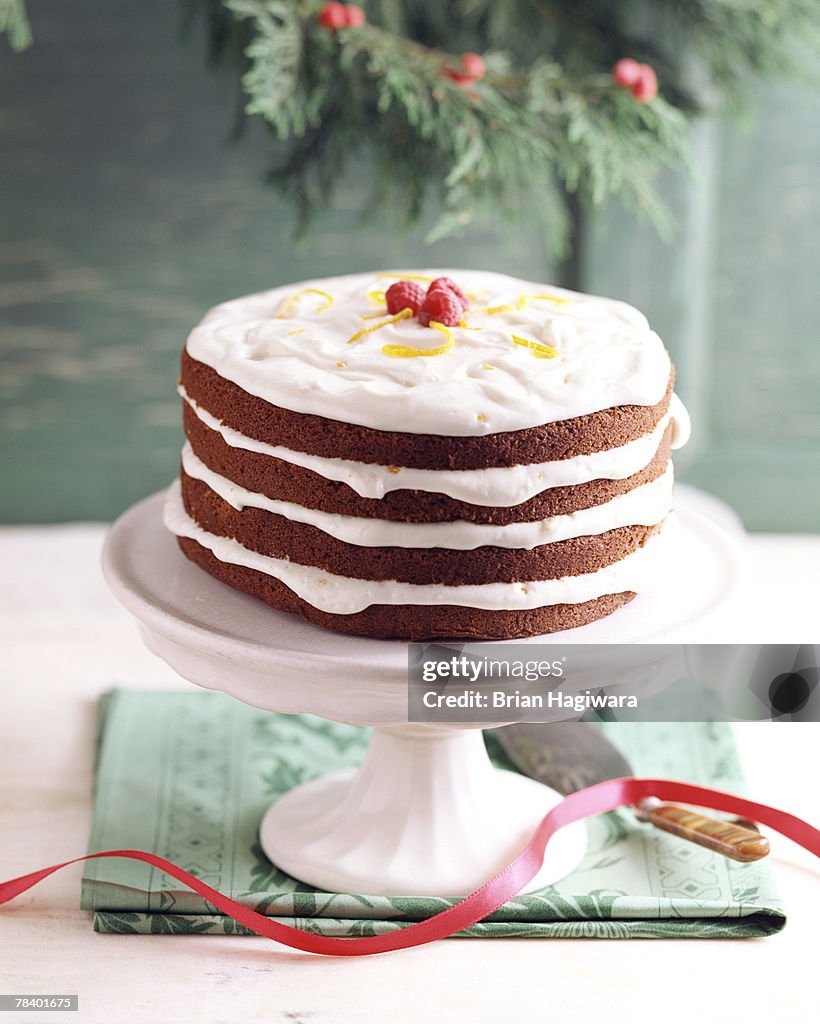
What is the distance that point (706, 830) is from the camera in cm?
157

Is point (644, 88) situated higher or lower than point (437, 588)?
higher

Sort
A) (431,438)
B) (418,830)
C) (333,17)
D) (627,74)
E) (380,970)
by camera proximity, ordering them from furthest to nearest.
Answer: (627,74) < (333,17) < (418,830) < (380,970) < (431,438)

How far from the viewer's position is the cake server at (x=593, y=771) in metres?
1.55

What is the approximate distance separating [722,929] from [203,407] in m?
0.79

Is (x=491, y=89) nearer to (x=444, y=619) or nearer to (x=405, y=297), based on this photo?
(x=405, y=297)

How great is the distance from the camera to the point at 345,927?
Answer: 1426 mm

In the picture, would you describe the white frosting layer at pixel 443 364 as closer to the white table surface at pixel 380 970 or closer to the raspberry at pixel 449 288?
the raspberry at pixel 449 288

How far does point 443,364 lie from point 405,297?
15 cm

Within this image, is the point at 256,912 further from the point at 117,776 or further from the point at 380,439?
the point at 380,439

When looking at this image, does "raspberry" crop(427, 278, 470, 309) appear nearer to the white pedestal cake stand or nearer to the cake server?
the white pedestal cake stand

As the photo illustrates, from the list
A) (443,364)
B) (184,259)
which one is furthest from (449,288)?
(184,259)

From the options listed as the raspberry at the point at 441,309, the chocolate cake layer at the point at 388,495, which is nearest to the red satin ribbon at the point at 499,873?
the chocolate cake layer at the point at 388,495

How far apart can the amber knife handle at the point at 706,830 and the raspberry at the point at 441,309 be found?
2.14ft

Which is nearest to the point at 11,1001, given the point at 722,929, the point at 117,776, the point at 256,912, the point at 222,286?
the point at 256,912
